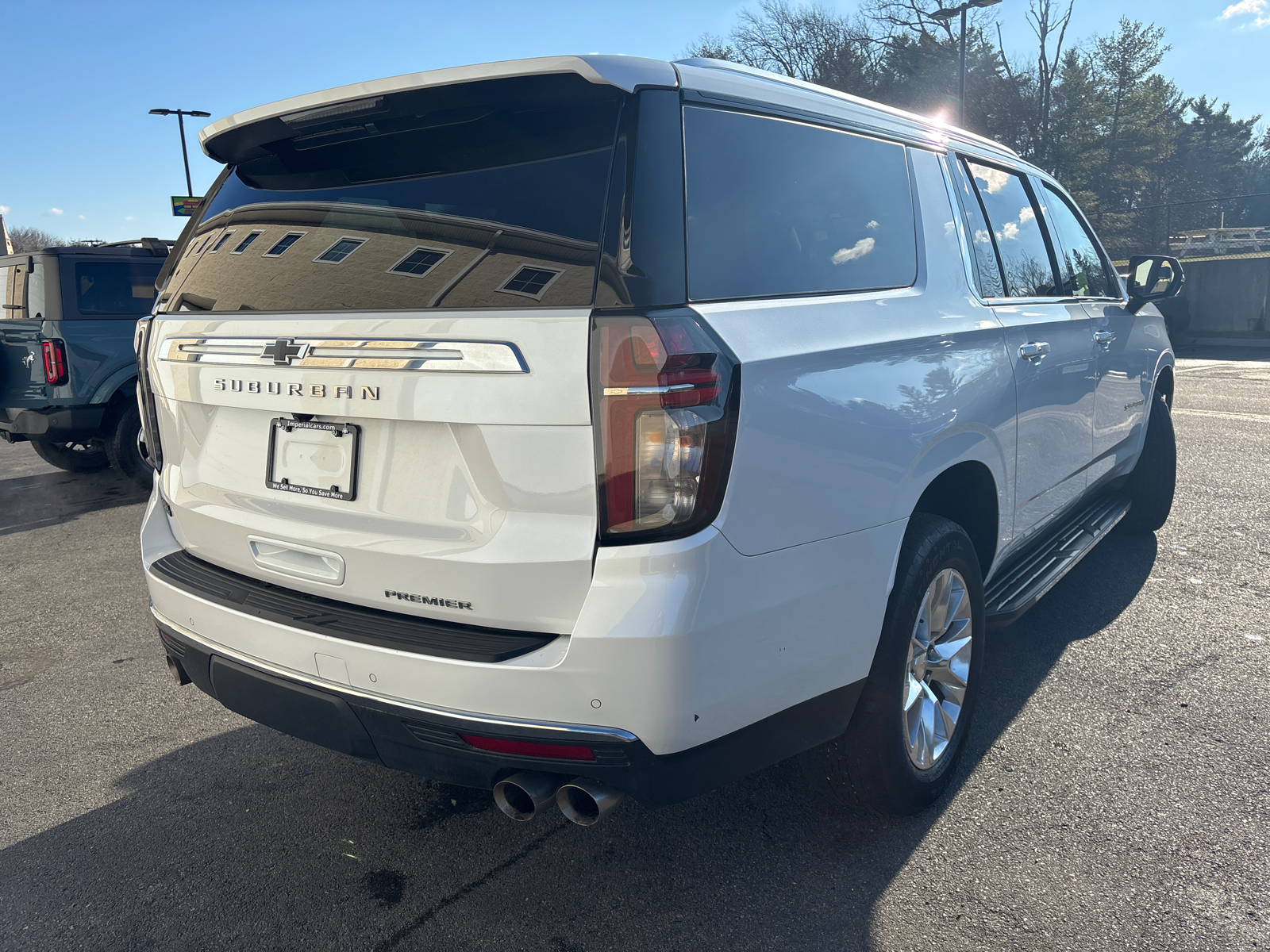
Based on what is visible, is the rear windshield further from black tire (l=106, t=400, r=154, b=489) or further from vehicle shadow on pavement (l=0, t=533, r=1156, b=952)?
black tire (l=106, t=400, r=154, b=489)

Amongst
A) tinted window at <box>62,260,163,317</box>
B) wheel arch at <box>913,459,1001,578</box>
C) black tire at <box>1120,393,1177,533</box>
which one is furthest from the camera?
tinted window at <box>62,260,163,317</box>

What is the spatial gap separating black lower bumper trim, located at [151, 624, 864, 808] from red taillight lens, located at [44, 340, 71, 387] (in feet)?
20.8

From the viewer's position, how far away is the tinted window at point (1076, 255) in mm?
4004

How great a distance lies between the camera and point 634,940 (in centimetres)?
217

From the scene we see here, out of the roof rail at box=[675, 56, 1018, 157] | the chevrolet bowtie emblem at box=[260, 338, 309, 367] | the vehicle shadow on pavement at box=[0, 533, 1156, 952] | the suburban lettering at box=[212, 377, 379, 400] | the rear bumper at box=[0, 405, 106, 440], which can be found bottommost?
the vehicle shadow on pavement at box=[0, 533, 1156, 952]

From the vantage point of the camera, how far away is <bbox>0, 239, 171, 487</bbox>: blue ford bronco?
748 cm

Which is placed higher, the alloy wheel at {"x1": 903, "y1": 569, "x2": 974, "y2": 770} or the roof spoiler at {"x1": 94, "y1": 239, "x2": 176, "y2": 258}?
the roof spoiler at {"x1": 94, "y1": 239, "x2": 176, "y2": 258}

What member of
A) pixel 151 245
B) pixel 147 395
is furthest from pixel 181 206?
pixel 147 395

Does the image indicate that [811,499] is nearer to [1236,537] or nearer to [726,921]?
[726,921]

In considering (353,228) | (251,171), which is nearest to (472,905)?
(353,228)

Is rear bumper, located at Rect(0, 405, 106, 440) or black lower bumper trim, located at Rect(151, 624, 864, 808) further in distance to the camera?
rear bumper, located at Rect(0, 405, 106, 440)

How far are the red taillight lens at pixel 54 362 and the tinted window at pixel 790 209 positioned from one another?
715cm

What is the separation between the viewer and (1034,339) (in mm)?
3189

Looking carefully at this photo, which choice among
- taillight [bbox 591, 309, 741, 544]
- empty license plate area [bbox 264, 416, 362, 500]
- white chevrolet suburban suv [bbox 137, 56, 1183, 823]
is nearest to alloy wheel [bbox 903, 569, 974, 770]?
white chevrolet suburban suv [bbox 137, 56, 1183, 823]
